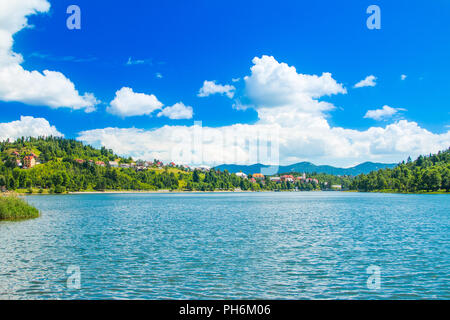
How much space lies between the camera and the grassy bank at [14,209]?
68938 millimetres

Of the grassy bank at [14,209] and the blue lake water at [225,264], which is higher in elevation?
the grassy bank at [14,209]

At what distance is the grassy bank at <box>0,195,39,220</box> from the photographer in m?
68.9

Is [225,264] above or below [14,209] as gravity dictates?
below

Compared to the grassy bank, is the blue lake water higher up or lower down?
lower down

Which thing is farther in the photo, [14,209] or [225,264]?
[14,209]

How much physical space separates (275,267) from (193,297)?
1002 cm

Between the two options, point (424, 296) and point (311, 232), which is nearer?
point (424, 296)

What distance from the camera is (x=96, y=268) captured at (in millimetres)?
31125

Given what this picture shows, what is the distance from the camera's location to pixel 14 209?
70625 mm

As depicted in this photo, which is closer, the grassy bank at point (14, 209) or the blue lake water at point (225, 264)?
the blue lake water at point (225, 264)

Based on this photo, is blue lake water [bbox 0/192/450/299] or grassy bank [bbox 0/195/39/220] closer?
blue lake water [bbox 0/192/450/299]

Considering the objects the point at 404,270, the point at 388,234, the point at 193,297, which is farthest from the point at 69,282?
the point at 388,234

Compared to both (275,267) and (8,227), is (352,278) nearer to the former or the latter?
(275,267)
